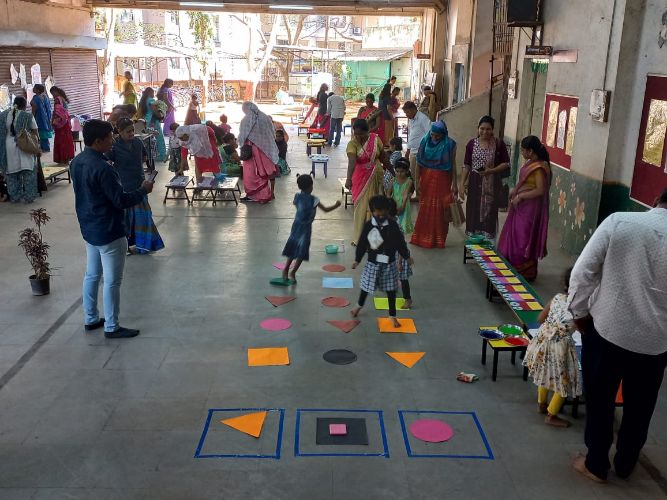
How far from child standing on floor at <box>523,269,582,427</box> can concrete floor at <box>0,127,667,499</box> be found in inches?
10.6

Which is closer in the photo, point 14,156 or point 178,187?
point 14,156

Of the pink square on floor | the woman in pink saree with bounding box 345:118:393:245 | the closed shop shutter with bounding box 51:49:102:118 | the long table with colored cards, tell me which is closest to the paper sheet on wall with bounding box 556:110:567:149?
the long table with colored cards

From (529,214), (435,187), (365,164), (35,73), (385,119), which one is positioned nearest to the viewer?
(529,214)

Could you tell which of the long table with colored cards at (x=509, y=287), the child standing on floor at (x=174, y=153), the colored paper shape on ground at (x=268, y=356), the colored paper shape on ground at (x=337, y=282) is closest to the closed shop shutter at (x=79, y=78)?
the child standing on floor at (x=174, y=153)

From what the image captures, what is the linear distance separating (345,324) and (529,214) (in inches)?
101

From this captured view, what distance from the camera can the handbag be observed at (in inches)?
406

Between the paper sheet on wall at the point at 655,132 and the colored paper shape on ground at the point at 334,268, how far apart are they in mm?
3614

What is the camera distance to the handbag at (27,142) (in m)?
10.3

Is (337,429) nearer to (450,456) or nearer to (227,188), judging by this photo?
(450,456)

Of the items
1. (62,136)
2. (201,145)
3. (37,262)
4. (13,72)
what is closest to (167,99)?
(62,136)

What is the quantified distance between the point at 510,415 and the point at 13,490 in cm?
329

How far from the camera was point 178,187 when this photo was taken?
34.9 feet

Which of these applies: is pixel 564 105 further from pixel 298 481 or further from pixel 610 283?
pixel 298 481

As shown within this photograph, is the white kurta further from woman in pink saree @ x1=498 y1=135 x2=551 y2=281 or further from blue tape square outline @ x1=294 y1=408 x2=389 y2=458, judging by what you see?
blue tape square outline @ x1=294 y1=408 x2=389 y2=458
